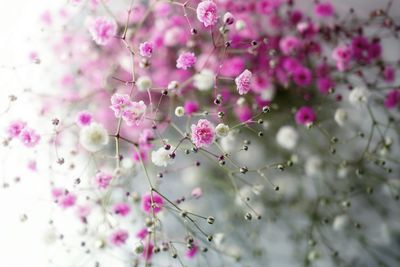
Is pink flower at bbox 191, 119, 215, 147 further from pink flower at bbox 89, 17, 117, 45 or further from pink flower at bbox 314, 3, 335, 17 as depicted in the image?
pink flower at bbox 314, 3, 335, 17

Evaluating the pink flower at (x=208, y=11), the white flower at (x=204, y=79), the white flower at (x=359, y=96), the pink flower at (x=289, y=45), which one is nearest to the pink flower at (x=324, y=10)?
the pink flower at (x=289, y=45)

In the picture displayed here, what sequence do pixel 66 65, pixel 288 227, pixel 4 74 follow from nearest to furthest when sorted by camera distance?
pixel 4 74 < pixel 66 65 < pixel 288 227

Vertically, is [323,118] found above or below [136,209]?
above

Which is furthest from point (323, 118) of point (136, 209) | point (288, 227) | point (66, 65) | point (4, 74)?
point (4, 74)

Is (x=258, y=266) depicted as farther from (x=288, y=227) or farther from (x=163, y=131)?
(x=163, y=131)

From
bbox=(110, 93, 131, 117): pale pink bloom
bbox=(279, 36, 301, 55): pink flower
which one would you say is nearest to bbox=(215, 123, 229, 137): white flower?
bbox=(110, 93, 131, 117): pale pink bloom

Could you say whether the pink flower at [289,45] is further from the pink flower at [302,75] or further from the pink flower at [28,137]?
the pink flower at [28,137]
